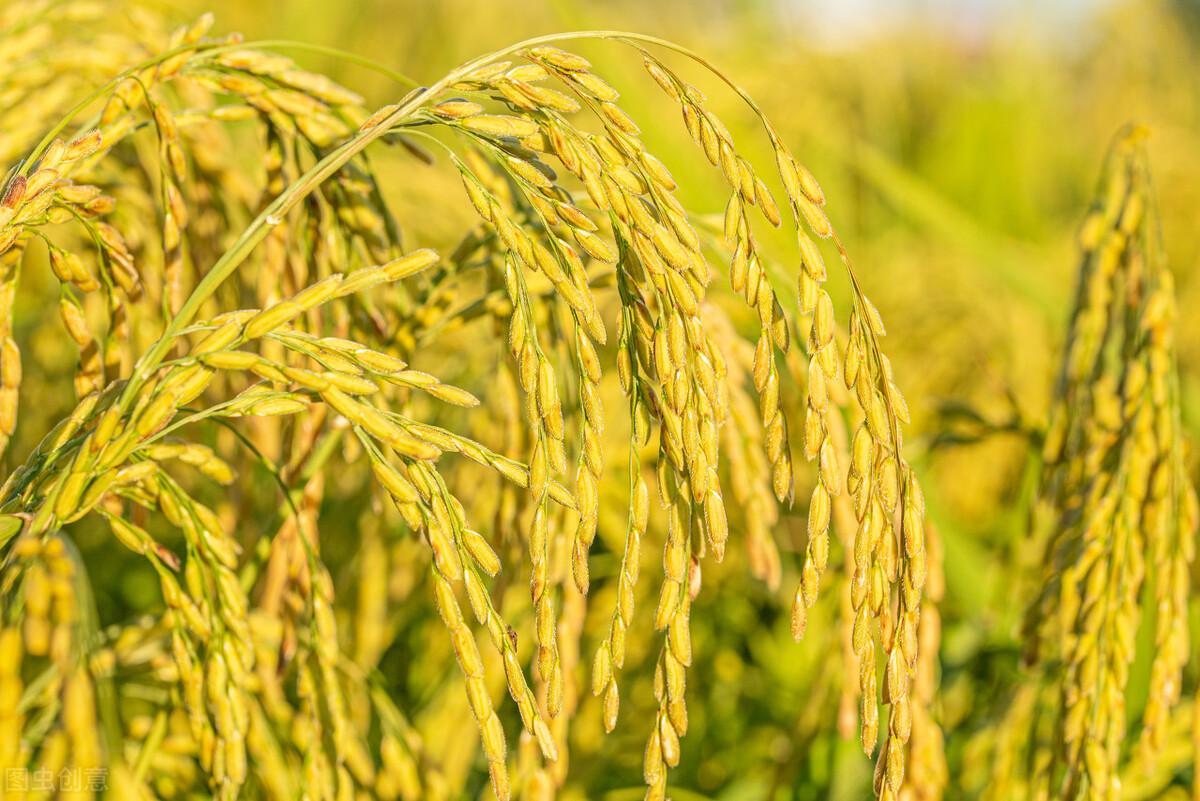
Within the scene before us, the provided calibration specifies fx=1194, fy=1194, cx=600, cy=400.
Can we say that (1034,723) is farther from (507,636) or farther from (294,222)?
(294,222)

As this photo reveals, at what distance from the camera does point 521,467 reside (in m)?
0.81

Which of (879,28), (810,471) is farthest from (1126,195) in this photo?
(879,28)

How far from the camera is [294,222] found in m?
A: 1.33

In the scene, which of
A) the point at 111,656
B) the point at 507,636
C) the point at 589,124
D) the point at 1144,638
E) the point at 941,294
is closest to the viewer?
the point at 507,636

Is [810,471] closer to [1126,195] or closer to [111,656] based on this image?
[1126,195]

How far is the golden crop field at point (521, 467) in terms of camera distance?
0.79m

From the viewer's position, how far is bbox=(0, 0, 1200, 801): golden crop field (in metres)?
0.79

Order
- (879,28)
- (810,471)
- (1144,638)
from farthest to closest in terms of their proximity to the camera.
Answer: (879,28) < (810,471) < (1144,638)

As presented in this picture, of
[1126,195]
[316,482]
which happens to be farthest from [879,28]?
[316,482]

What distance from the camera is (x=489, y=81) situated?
0.82 m

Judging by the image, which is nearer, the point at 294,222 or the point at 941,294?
the point at 294,222

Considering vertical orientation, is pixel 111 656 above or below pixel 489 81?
below

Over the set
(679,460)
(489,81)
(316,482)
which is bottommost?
(316,482)

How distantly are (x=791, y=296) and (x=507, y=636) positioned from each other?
0.64 m
